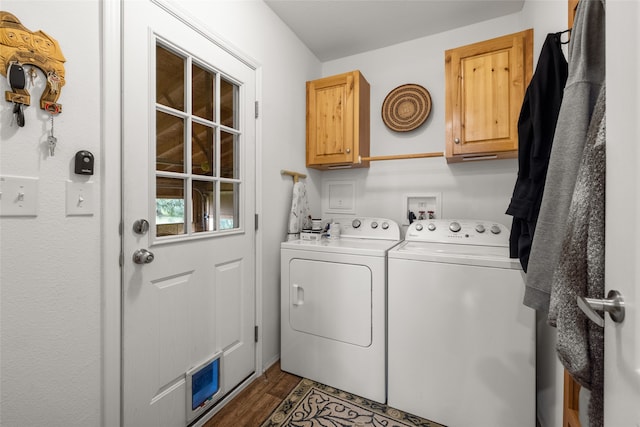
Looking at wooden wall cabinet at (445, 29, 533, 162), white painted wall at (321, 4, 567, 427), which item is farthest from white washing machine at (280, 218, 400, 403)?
wooden wall cabinet at (445, 29, 533, 162)

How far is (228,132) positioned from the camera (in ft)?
5.49

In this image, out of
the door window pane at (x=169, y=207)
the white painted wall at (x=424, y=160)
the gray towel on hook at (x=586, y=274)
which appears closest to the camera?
the gray towel on hook at (x=586, y=274)

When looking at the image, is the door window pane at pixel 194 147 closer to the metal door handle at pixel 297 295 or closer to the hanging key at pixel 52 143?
the hanging key at pixel 52 143

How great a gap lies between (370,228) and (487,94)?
117 cm

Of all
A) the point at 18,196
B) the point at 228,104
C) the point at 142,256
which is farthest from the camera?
the point at 228,104

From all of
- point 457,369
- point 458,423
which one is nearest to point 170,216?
point 457,369

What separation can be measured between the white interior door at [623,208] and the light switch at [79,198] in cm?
146

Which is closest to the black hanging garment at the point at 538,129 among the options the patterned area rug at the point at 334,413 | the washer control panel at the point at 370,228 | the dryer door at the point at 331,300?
the dryer door at the point at 331,300

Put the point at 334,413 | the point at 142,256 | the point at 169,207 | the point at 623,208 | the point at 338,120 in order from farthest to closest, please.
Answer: the point at 338,120 → the point at 334,413 → the point at 169,207 → the point at 142,256 → the point at 623,208

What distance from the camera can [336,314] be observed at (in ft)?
5.78

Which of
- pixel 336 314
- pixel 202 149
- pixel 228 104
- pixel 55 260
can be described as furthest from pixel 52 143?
pixel 336 314

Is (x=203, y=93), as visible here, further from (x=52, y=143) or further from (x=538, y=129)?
(x=538, y=129)

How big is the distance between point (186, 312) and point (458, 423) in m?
1.53

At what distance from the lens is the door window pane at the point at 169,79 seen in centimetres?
130
